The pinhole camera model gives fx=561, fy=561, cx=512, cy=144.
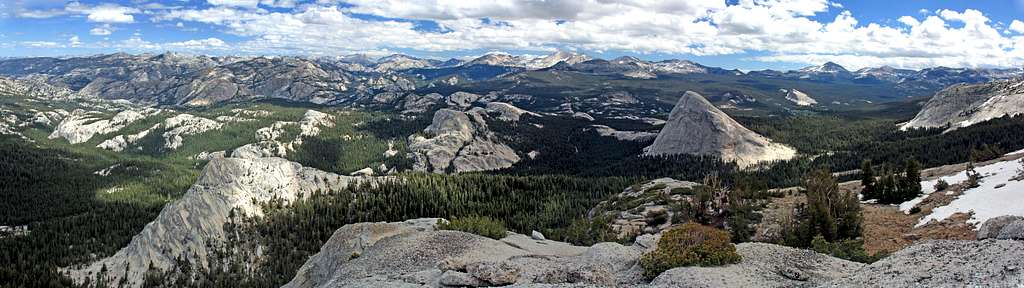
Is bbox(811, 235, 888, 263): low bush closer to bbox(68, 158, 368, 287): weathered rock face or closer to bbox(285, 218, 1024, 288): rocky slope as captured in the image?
bbox(285, 218, 1024, 288): rocky slope

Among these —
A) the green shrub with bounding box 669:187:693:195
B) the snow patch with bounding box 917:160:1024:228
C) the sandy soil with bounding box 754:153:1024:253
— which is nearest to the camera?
the sandy soil with bounding box 754:153:1024:253

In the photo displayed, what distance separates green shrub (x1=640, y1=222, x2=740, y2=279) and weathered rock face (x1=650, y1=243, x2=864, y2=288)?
650 millimetres

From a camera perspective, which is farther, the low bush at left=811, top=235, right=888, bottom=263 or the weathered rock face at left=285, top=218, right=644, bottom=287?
the low bush at left=811, top=235, right=888, bottom=263

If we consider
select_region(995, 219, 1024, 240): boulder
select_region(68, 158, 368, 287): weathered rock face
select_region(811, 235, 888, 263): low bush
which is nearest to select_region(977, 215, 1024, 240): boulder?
select_region(995, 219, 1024, 240): boulder

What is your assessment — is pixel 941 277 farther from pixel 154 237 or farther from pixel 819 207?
pixel 154 237

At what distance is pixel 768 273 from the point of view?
31250mm

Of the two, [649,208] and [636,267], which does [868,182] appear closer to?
[649,208]

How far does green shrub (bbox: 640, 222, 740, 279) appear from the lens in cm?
3219

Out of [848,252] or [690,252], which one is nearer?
[690,252]

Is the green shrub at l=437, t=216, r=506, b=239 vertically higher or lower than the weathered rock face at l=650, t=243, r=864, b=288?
lower

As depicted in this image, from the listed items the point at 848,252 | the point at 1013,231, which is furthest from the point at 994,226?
the point at 848,252

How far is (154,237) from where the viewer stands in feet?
494

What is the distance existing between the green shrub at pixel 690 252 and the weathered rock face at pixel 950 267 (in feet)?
21.8

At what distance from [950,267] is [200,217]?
171635 mm
